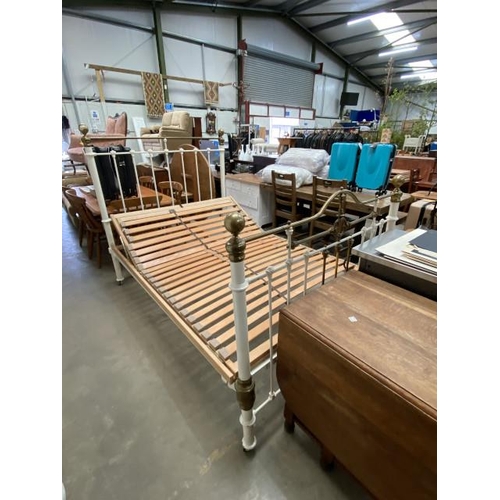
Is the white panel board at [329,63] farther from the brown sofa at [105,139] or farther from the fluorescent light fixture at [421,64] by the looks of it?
the brown sofa at [105,139]

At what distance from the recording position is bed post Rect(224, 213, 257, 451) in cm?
82

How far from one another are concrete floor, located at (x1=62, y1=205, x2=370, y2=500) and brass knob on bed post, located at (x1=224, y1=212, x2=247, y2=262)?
1.00 metres

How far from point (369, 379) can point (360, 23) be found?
10974 millimetres

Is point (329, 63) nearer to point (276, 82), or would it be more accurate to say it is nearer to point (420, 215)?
point (276, 82)

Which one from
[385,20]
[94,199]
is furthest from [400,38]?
[94,199]

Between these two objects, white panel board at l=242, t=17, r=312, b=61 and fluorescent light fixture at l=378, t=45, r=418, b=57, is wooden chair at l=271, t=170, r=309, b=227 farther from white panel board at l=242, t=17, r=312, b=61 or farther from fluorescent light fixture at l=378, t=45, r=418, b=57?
fluorescent light fixture at l=378, t=45, r=418, b=57

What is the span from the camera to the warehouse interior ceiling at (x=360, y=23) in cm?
655

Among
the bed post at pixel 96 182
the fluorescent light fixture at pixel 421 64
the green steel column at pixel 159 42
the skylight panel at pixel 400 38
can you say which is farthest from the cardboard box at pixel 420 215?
the fluorescent light fixture at pixel 421 64

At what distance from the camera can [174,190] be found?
353 centimetres

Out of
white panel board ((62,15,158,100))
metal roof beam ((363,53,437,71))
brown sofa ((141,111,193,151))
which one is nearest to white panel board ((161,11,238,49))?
white panel board ((62,15,158,100))

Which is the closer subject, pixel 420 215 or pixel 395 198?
pixel 395 198

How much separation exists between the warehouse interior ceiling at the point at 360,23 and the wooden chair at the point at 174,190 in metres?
4.95
